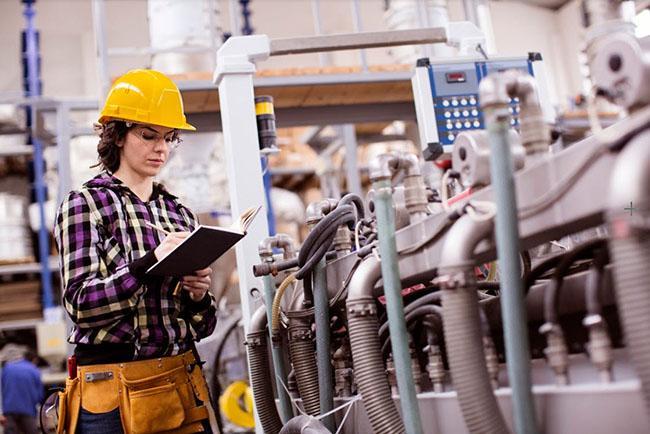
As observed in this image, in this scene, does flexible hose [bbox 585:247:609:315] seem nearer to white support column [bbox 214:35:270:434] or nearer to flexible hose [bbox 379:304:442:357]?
flexible hose [bbox 379:304:442:357]

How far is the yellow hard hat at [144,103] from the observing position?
184cm

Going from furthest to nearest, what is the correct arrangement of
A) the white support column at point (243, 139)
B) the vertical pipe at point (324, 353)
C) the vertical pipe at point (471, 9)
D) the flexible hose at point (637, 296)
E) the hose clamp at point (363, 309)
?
the vertical pipe at point (471, 9) → the white support column at point (243, 139) → the vertical pipe at point (324, 353) → the hose clamp at point (363, 309) → the flexible hose at point (637, 296)

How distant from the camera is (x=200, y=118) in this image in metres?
4.16

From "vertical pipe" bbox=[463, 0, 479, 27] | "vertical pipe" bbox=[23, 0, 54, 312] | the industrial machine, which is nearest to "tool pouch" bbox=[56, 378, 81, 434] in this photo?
the industrial machine

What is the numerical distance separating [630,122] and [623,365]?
0.34 meters

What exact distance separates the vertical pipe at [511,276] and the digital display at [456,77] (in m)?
1.73

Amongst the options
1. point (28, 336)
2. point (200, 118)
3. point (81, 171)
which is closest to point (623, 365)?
point (200, 118)

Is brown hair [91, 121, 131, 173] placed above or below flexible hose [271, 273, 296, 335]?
above

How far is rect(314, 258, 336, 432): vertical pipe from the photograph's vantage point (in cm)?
165

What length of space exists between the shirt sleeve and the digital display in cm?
140

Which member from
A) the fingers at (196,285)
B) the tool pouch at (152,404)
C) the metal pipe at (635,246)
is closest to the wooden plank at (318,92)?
the fingers at (196,285)

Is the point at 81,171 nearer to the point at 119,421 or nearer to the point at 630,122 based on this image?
the point at 119,421

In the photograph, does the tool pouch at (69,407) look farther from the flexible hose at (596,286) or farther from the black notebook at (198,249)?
the flexible hose at (596,286)

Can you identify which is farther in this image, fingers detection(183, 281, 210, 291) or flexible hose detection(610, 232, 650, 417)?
fingers detection(183, 281, 210, 291)
